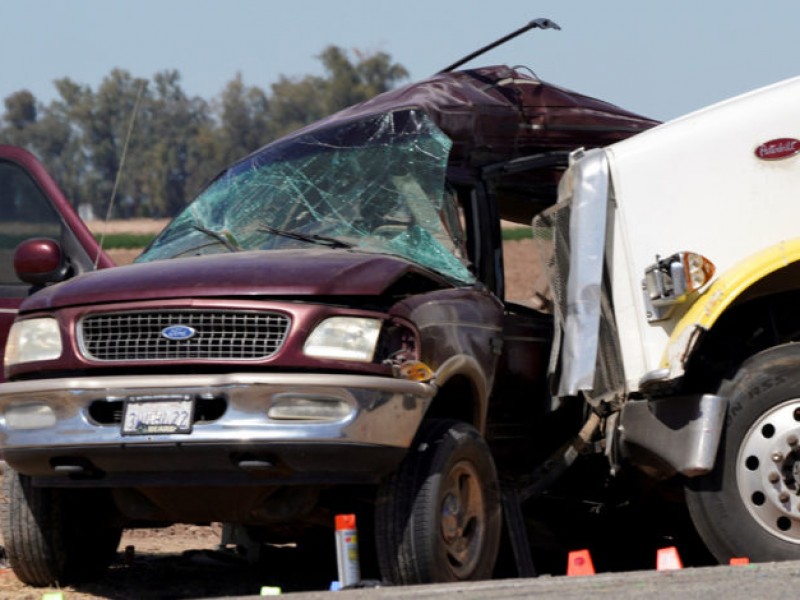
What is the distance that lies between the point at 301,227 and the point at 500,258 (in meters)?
1.07

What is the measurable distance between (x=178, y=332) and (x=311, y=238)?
3.50 ft

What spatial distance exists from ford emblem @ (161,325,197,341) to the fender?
6.36 ft

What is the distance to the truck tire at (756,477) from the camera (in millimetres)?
6559

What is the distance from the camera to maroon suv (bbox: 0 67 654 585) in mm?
6035

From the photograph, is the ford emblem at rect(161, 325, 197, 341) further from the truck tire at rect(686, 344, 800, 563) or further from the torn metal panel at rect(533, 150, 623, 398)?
the truck tire at rect(686, 344, 800, 563)

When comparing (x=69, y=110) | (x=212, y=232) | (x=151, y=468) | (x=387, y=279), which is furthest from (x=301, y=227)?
(x=69, y=110)

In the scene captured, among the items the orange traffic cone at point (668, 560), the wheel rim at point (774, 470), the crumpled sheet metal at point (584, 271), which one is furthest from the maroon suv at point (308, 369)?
the wheel rim at point (774, 470)

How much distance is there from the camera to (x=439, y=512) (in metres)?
6.22

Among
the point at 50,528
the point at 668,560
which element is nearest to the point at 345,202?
the point at 50,528

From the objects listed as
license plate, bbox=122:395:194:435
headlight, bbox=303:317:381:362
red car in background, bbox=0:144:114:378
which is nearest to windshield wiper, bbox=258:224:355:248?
headlight, bbox=303:317:381:362

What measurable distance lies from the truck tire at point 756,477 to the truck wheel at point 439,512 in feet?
2.92

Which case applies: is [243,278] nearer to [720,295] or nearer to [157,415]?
[157,415]

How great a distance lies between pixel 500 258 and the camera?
7.79 metres

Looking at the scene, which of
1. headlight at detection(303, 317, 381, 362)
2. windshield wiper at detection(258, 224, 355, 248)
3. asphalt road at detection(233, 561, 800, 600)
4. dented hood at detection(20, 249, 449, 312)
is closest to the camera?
asphalt road at detection(233, 561, 800, 600)
